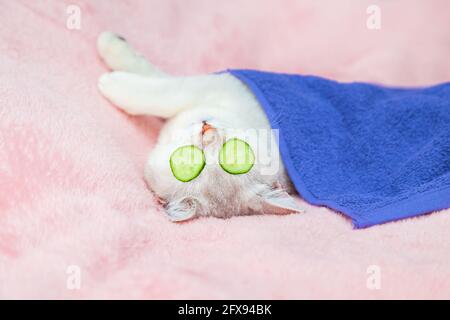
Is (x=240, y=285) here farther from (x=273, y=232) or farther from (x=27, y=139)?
(x=27, y=139)

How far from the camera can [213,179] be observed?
1499 millimetres

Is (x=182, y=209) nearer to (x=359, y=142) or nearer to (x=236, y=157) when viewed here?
(x=236, y=157)

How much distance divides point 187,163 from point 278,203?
0.83 feet

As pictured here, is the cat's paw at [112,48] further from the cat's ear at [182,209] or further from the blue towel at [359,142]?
the cat's ear at [182,209]

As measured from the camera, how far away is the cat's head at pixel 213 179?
57.9 inches

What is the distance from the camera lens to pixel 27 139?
1.35 m

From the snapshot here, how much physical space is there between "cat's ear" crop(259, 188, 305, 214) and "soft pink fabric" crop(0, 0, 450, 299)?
3cm

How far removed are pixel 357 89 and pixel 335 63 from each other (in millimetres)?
411

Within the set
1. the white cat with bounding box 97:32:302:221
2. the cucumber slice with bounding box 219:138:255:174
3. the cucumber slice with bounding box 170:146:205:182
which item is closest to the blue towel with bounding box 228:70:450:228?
the white cat with bounding box 97:32:302:221

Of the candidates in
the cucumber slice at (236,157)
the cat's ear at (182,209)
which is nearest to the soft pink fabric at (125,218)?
the cat's ear at (182,209)

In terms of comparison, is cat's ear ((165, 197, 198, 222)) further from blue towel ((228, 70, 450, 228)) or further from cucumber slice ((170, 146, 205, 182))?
blue towel ((228, 70, 450, 228))

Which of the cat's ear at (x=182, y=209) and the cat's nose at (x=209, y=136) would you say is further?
the cat's nose at (x=209, y=136)

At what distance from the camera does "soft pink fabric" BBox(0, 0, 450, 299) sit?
3.54 ft
